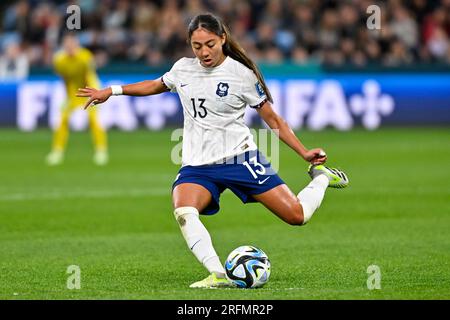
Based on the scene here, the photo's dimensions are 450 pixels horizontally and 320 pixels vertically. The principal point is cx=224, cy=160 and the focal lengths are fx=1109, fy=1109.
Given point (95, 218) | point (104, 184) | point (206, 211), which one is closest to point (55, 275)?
point (206, 211)

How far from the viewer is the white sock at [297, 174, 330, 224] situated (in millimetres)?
8672

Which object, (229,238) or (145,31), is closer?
(229,238)

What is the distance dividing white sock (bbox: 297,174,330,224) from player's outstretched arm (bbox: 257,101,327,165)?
332 millimetres

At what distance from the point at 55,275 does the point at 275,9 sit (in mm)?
20243

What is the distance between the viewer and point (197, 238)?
8.27 meters

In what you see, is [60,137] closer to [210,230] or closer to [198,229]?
[210,230]

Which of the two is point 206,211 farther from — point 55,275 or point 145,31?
point 145,31

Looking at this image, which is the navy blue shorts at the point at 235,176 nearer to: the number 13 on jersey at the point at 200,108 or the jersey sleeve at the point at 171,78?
the number 13 on jersey at the point at 200,108

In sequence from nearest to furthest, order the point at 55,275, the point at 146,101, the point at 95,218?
the point at 55,275, the point at 95,218, the point at 146,101

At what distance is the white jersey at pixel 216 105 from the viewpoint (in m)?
8.46

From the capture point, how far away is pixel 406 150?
863 inches

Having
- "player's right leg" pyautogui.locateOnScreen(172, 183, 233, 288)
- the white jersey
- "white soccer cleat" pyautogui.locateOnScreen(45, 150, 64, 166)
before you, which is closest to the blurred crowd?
"white soccer cleat" pyautogui.locateOnScreen(45, 150, 64, 166)

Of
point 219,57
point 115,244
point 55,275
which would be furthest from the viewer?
point 115,244

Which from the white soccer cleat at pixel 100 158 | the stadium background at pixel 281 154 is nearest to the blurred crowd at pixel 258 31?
the stadium background at pixel 281 154
